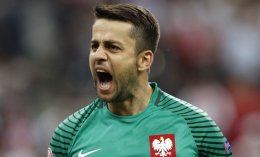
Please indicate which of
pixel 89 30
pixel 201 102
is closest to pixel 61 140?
pixel 201 102

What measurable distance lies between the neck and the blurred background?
400 cm

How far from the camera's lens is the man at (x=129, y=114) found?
4559 mm

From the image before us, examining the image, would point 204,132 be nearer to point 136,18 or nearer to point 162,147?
point 162,147

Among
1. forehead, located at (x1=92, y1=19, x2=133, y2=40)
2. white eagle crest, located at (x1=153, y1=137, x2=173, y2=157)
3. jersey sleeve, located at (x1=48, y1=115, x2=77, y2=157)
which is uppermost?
forehead, located at (x1=92, y1=19, x2=133, y2=40)

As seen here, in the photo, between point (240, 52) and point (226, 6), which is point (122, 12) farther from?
point (226, 6)

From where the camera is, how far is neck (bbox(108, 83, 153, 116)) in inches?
187

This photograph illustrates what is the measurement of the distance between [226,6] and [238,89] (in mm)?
1501

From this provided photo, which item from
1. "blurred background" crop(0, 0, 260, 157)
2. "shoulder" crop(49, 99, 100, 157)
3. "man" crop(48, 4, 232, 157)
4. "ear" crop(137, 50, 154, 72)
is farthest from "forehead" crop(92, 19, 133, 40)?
"blurred background" crop(0, 0, 260, 157)

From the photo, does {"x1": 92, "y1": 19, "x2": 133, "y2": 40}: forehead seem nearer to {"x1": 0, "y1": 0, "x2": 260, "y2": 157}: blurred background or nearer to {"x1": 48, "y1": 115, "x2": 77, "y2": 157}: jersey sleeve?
{"x1": 48, "y1": 115, "x2": 77, "y2": 157}: jersey sleeve

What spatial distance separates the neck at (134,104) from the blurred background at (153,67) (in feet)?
13.1

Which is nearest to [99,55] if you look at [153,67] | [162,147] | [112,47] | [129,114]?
[112,47]

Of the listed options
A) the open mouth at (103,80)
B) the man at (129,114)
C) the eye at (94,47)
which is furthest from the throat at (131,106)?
the eye at (94,47)

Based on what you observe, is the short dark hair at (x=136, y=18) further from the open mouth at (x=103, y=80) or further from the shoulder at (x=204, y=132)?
the shoulder at (x=204, y=132)

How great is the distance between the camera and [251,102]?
9062 mm
